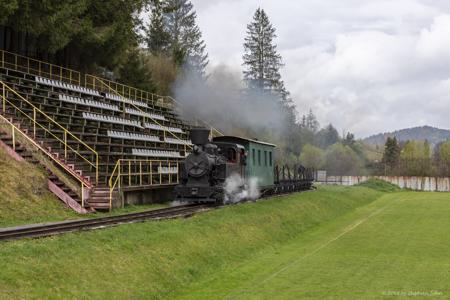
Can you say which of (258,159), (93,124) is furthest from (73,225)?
(93,124)

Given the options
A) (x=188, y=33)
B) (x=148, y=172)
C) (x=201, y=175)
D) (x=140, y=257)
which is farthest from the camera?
(x=188, y=33)

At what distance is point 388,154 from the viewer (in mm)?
127250

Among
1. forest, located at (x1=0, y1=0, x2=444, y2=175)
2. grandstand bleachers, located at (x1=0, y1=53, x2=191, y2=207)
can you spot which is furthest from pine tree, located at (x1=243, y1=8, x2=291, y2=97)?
grandstand bleachers, located at (x1=0, y1=53, x2=191, y2=207)

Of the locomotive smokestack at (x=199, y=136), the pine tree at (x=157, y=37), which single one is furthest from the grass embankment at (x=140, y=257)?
the pine tree at (x=157, y=37)

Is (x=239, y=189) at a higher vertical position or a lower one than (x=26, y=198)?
higher

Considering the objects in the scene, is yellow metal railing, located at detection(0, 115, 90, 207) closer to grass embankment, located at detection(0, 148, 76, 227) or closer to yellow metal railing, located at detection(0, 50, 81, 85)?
grass embankment, located at detection(0, 148, 76, 227)

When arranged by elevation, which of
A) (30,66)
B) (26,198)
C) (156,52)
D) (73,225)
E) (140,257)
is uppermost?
(156,52)

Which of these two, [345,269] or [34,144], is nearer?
[345,269]

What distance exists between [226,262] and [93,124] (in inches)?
760

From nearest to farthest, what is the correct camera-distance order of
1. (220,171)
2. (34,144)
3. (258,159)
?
1. (34,144)
2. (220,171)
3. (258,159)

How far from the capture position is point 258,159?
105 feet

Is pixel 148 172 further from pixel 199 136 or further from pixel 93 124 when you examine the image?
pixel 199 136

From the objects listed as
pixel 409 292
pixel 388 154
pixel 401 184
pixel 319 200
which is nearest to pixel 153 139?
pixel 319 200

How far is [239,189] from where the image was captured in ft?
92.6
